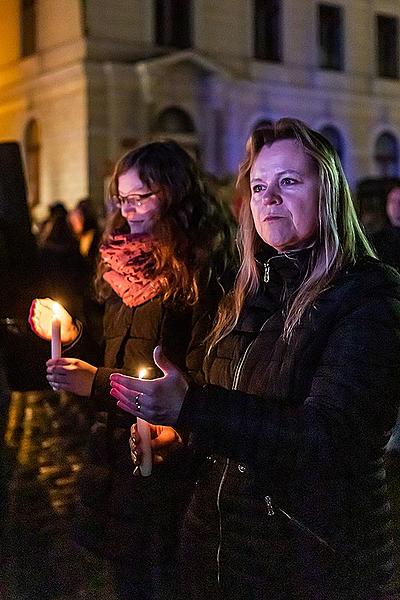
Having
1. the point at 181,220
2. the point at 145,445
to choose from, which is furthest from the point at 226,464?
the point at 181,220

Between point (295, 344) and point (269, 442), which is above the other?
point (295, 344)

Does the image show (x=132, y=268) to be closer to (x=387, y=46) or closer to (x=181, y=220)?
(x=181, y=220)

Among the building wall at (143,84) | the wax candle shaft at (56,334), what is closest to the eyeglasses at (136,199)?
the wax candle shaft at (56,334)

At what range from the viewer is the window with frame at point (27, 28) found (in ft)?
83.0

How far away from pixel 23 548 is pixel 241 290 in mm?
3184

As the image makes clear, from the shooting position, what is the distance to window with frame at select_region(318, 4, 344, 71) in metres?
28.4

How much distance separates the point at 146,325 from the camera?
3010mm

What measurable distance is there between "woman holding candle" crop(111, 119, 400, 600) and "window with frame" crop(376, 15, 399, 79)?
29253 millimetres

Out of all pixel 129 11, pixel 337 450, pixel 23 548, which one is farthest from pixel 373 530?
pixel 129 11

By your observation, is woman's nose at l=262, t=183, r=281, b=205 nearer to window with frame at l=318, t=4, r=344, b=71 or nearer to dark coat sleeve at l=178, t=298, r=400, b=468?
dark coat sleeve at l=178, t=298, r=400, b=468

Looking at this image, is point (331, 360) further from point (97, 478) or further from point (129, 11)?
point (129, 11)

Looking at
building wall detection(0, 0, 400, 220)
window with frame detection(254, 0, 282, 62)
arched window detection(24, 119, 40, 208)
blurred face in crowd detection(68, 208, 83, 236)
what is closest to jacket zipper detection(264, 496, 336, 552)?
blurred face in crowd detection(68, 208, 83, 236)

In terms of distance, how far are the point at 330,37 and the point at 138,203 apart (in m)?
26.8

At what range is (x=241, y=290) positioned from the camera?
2.34 meters
